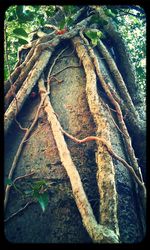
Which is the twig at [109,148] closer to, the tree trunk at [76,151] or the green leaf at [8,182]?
the tree trunk at [76,151]

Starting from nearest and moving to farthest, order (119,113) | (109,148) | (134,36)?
1. (109,148)
2. (119,113)
3. (134,36)

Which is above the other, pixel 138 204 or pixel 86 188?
pixel 86 188

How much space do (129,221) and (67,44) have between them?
4.81 ft

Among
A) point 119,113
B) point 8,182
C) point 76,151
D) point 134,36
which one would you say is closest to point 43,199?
point 8,182

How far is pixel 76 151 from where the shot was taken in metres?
1.57

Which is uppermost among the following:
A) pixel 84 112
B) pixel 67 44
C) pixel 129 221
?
pixel 67 44

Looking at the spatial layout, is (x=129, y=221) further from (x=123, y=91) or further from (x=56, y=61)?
(x=56, y=61)

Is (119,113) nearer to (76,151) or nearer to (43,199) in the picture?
(76,151)

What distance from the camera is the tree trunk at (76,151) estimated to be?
1294 mm

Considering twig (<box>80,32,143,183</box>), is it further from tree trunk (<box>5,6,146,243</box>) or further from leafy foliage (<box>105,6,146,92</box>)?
leafy foliage (<box>105,6,146,92</box>)

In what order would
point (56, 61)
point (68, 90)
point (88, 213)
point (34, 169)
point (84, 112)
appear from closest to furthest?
1. point (88, 213)
2. point (34, 169)
3. point (84, 112)
4. point (68, 90)
5. point (56, 61)

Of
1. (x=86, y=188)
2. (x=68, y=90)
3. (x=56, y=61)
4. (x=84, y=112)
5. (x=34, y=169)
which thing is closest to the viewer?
(x=86, y=188)

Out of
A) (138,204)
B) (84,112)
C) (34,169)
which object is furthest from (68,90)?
(138,204)
